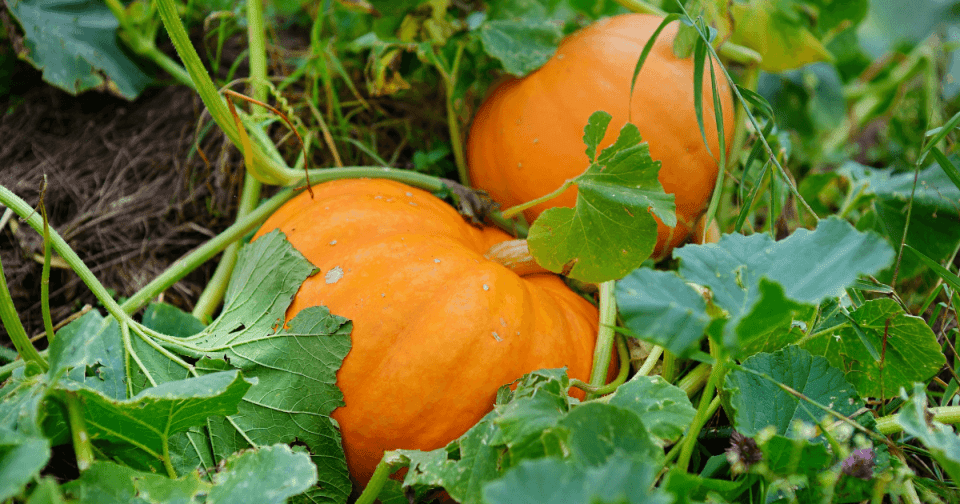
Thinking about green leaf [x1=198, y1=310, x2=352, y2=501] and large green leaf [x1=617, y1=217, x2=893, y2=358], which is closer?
large green leaf [x1=617, y1=217, x2=893, y2=358]

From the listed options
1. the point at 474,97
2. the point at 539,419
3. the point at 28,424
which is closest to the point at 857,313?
the point at 539,419

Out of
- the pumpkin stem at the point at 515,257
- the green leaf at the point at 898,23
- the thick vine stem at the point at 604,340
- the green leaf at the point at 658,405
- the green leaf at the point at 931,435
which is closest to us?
the green leaf at the point at 931,435

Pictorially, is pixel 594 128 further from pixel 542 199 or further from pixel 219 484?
pixel 219 484

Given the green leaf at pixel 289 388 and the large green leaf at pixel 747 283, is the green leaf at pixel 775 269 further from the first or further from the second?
the green leaf at pixel 289 388

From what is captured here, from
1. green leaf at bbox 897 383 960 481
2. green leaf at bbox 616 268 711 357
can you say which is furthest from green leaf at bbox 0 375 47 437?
green leaf at bbox 897 383 960 481

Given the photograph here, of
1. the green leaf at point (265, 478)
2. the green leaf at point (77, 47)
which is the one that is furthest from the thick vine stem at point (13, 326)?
the green leaf at point (77, 47)

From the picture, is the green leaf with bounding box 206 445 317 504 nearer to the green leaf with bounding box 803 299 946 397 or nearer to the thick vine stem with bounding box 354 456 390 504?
the thick vine stem with bounding box 354 456 390 504
